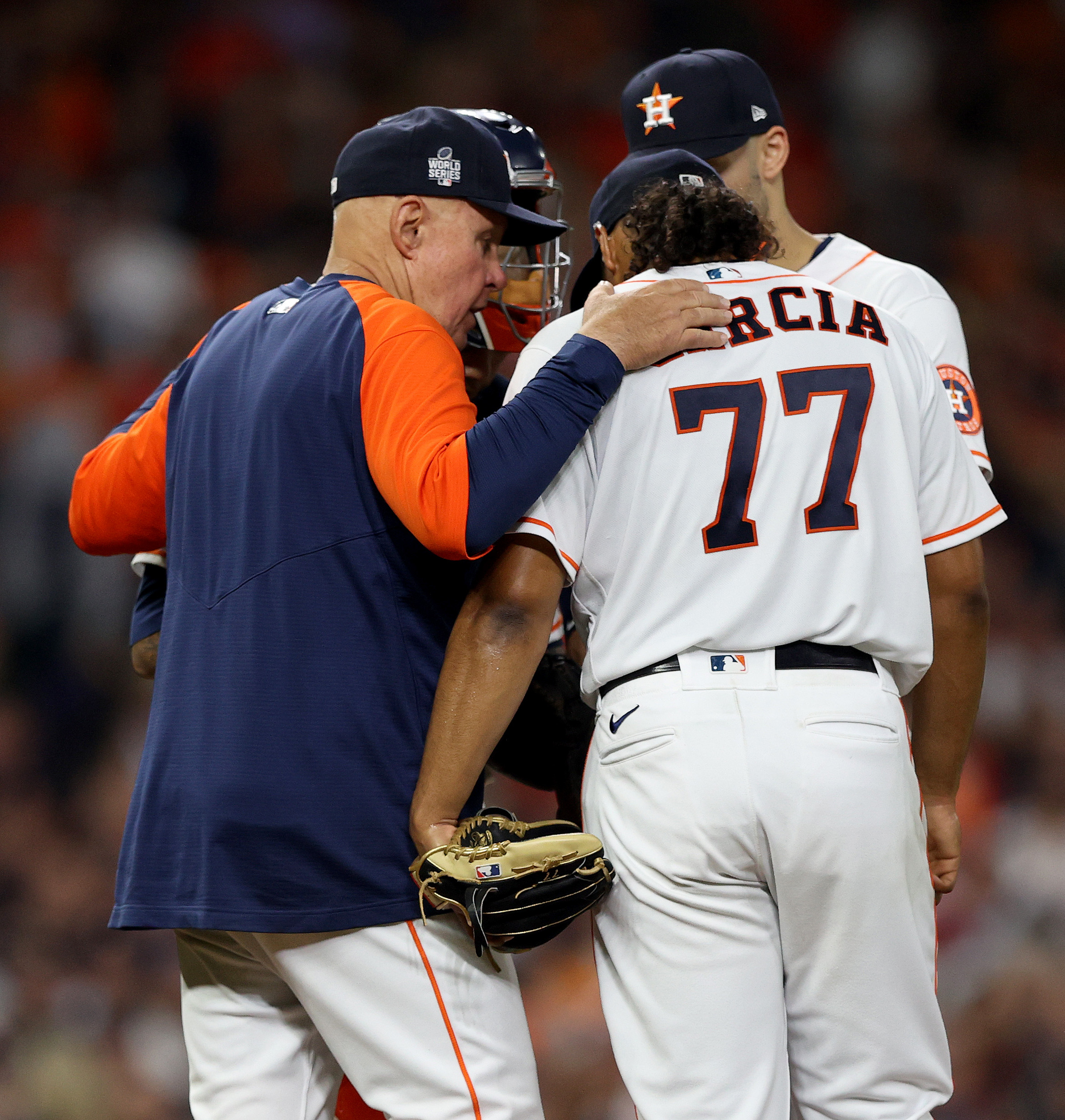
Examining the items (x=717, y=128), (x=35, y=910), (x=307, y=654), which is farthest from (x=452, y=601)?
(x=35, y=910)

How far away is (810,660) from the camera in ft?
5.80

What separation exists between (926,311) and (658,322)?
34.7 inches

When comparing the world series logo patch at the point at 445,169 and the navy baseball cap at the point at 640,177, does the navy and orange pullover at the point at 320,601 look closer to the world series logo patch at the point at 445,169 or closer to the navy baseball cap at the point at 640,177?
the world series logo patch at the point at 445,169

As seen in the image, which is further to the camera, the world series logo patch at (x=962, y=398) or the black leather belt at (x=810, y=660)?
the world series logo patch at (x=962, y=398)

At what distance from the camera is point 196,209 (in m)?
5.84

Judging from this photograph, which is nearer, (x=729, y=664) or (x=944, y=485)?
(x=729, y=664)

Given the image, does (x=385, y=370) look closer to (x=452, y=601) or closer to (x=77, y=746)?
(x=452, y=601)

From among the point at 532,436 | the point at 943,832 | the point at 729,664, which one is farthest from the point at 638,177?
the point at 943,832

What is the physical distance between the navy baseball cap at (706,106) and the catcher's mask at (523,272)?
0.27 meters

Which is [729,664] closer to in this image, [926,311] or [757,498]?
[757,498]

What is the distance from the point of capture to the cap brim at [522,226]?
206 centimetres

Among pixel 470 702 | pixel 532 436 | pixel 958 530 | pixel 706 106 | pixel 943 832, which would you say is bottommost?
pixel 943 832

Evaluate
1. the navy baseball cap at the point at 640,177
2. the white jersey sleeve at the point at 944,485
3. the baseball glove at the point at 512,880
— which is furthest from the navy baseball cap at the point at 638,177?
the baseball glove at the point at 512,880

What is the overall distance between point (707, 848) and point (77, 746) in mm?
3930
